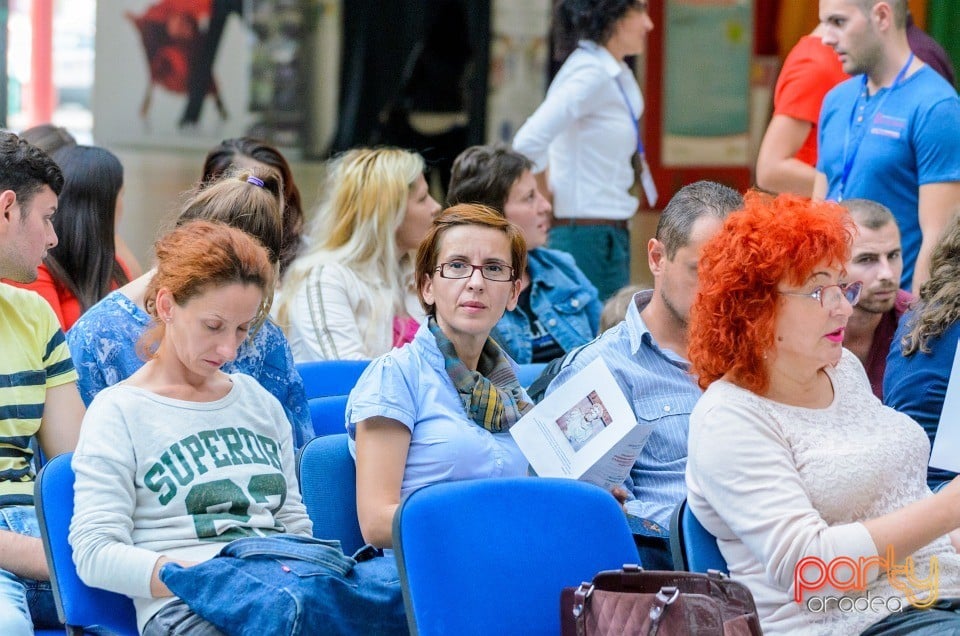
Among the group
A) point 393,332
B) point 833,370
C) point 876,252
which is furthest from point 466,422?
point 393,332

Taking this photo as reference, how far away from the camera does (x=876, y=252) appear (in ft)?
11.4

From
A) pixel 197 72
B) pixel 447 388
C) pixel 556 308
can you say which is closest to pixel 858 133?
pixel 556 308

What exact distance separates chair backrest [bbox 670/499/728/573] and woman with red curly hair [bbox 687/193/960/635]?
1.0 inches

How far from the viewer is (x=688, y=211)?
124 inches

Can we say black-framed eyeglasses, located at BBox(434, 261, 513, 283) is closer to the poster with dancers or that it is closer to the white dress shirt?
the white dress shirt

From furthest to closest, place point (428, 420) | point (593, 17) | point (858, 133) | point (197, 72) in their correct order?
point (197, 72)
point (593, 17)
point (858, 133)
point (428, 420)

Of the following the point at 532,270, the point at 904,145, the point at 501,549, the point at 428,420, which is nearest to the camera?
the point at 501,549

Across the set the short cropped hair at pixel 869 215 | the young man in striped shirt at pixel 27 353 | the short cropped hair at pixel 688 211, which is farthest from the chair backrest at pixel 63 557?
the short cropped hair at pixel 869 215

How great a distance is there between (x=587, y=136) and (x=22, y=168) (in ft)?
9.76

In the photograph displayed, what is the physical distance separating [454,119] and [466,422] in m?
6.25

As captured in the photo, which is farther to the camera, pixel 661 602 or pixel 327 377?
pixel 327 377

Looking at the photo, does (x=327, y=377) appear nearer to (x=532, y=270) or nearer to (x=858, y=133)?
(x=532, y=270)

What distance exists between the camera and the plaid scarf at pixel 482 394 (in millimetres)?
2799

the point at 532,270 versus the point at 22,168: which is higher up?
the point at 22,168
